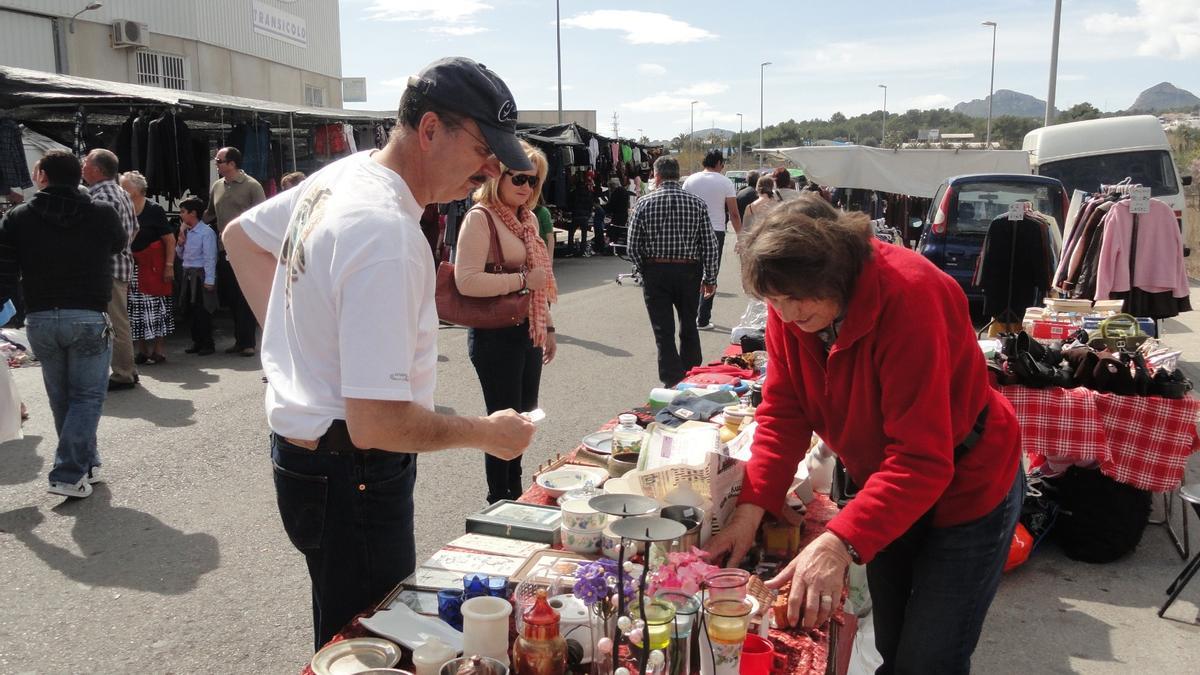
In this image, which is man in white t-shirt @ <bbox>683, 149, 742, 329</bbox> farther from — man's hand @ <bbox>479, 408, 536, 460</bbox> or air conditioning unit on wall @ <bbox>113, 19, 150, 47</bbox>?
air conditioning unit on wall @ <bbox>113, 19, 150, 47</bbox>

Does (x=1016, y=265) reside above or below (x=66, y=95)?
below

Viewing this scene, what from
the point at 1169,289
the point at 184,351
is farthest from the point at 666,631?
the point at 184,351

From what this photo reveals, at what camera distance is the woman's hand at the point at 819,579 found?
1.93 meters

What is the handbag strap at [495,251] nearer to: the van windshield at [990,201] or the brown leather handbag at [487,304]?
the brown leather handbag at [487,304]

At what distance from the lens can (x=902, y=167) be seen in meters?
18.0

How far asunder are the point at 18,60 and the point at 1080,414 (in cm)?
2137

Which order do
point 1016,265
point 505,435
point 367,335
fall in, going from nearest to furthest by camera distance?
point 367,335, point 505,435, point 1016,265

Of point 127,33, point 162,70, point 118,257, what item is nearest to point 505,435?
point 118,257

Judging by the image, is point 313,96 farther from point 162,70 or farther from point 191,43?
point 162,70

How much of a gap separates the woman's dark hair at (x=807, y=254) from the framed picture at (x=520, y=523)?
2.96ft

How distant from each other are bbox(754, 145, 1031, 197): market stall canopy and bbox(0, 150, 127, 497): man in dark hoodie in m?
15.1

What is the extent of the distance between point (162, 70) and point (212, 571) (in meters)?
22.6

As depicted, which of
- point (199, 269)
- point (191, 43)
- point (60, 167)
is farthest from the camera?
point (191, 43)

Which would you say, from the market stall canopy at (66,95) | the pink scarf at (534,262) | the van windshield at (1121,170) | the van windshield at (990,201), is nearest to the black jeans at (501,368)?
the pink scarf at (534,262)
